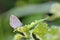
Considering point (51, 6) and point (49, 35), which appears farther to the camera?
point (51, 6)

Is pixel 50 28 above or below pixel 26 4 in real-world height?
below

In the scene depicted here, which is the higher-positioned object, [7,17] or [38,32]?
[7,17]

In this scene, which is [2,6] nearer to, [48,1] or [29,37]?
[48,1]

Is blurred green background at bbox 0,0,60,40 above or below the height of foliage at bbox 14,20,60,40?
above

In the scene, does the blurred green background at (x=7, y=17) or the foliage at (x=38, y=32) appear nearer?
the foliage at (x=38, y=32)

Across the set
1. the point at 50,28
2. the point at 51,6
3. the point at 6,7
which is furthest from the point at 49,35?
the point at 6,7

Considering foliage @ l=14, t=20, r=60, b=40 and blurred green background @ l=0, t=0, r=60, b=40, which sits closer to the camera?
foliage @ l=14, t=20, r=60, b=40

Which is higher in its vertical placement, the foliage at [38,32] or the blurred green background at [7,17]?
the blurred green background at [7,17]

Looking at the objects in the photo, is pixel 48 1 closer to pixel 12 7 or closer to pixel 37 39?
pixel 12 7

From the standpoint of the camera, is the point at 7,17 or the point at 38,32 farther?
the point at 7,17

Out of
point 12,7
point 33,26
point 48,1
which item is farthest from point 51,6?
point 33,26
